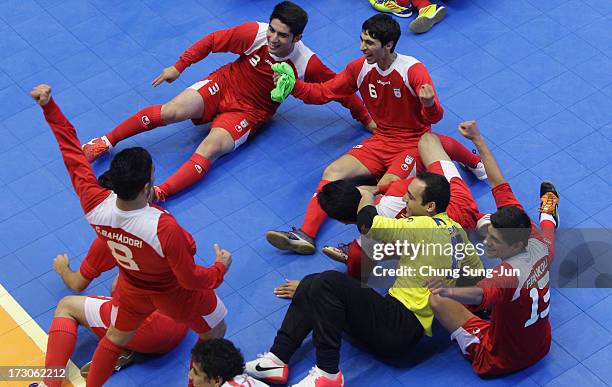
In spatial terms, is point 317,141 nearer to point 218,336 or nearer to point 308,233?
point 308,233

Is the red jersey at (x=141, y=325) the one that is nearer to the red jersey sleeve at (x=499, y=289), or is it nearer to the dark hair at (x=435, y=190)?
the dark hair at (x=435, y=190)

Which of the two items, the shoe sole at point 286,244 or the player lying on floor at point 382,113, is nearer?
the shoe sole at point 286,244

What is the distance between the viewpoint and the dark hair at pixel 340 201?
7512 millimetres

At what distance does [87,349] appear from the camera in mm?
7762

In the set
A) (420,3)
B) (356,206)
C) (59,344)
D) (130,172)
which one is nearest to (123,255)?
(130,172)

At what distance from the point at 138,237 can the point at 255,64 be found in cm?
312

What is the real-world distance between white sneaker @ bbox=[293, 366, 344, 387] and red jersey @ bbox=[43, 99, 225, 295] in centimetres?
100

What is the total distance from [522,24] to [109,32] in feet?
13.4

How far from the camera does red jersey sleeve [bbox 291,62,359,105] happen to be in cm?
886

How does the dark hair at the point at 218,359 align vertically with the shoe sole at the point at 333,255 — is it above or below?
above

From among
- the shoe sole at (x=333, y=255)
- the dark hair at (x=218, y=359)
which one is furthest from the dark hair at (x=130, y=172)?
the shoe sole at (x=333, y=255)

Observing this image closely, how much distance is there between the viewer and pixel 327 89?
8.94 metres

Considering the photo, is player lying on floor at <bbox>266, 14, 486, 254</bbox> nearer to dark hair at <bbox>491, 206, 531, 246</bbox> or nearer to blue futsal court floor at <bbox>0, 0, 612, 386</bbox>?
blue futsal court floor at <bbox>0, 0, 612, 386</bbox>

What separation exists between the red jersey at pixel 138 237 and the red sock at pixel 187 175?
1954mm
